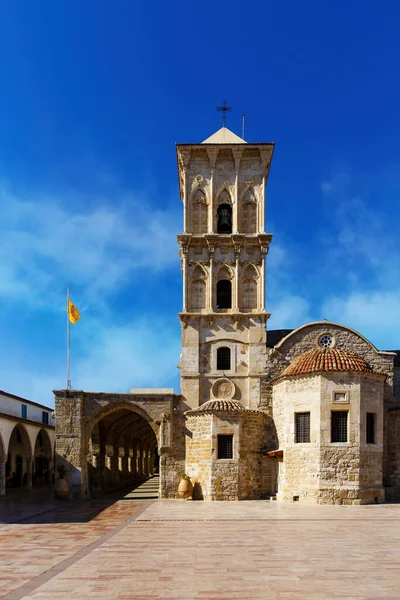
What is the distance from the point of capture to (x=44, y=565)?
12.2 metres

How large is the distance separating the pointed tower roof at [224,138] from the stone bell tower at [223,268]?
0.04m

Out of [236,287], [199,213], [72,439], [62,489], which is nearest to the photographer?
Answer: [62,489]

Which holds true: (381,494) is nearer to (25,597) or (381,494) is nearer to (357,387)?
(357,387)

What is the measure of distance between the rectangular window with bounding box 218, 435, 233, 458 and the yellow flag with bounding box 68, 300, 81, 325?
11.3 m

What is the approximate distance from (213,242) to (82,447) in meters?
13.4

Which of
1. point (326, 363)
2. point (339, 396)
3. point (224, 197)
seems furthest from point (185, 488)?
point (224, 197)

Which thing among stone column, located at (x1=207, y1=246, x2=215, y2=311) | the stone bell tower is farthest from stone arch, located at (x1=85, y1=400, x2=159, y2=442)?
stone column, located at (x1=207, y1=246, x2=215, y2=311)

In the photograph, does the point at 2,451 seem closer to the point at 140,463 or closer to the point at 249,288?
the point at 249,288

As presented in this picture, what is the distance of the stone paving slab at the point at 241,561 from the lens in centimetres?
969

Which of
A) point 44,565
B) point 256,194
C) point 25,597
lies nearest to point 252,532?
point 44,565

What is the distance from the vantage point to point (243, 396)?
30594 millimetres

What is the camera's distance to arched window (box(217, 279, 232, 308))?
32.6 meters

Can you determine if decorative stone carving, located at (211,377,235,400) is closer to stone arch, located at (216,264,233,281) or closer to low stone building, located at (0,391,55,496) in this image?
stone arch, located at (216,264,233,281)

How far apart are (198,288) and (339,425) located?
11.2m
